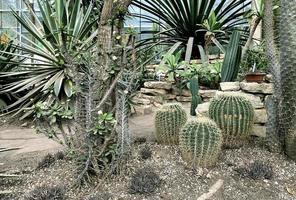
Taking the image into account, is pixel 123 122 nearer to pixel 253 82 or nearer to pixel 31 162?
pixel 31 162

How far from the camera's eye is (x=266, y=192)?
2.61 meters

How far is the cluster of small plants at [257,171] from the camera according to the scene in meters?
2.74

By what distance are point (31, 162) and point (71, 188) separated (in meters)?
0.85

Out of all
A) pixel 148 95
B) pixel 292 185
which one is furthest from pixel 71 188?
pixel 148 95

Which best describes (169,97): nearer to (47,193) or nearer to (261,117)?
(261,117)

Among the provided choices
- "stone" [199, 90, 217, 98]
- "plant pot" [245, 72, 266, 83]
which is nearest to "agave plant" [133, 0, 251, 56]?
"stone" [199, 90, 217, 98]

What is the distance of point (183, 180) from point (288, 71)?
4.24ft

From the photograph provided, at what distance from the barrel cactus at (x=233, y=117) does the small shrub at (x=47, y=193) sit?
4.99 feet

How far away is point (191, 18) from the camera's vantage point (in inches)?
251

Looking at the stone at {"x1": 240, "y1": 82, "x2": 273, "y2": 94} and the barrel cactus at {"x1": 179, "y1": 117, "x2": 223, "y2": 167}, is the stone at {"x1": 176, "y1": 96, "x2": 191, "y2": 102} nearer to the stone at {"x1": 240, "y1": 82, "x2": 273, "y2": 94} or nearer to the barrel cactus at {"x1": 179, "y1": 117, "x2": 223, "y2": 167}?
the stone at {"x1": 240, "y1": 82, "x2": 273, "y2": 94}

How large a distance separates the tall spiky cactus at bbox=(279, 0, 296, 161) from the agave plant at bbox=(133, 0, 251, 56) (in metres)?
3.05

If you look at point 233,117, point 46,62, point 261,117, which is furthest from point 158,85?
point 233,117

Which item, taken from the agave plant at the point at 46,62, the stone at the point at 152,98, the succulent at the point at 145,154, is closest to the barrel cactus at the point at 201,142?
the succulent at the point at 145,154

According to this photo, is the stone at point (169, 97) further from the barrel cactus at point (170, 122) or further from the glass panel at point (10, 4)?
the glass panel at point (10, 4)
